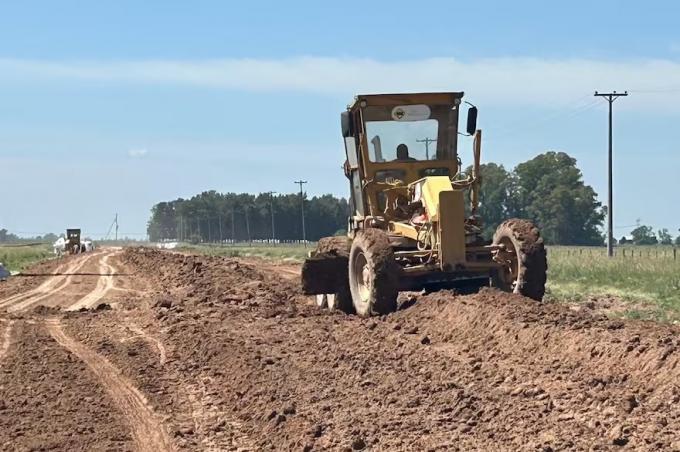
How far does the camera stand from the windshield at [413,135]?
16.3m

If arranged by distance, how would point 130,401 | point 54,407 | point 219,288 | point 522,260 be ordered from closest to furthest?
1. point 54,407
2. point 130,401
3. point 522,260
4. point 219,288

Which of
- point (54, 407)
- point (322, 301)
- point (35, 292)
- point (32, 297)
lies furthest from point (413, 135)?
point (35, 292)

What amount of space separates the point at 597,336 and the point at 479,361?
3.93 ft

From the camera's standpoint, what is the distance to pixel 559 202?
10356 cm

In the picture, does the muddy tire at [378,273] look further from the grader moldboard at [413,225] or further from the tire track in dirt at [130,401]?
the tire track in dirt at [130,401]

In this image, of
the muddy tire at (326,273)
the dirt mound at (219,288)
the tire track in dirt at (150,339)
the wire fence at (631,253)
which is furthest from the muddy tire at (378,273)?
the wire fence at (631,253)

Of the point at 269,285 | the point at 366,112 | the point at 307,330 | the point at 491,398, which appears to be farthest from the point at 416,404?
the point at 269,285

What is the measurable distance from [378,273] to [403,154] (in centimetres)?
275

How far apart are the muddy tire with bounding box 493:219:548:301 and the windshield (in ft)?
6.18

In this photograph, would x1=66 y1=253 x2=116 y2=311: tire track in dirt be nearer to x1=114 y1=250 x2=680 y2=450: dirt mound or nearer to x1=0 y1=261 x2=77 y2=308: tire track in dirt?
x1=0 y1=261 x2=77 y2=308: tire track in dirt

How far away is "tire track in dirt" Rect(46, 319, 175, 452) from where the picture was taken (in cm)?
845

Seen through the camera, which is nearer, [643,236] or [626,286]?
[626,286]

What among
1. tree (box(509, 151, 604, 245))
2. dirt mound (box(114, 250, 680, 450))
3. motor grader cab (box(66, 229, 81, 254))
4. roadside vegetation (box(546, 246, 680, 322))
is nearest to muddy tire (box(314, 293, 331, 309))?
dirt mound (box(114, 250, 680, 450))

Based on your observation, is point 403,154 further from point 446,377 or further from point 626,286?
point 626,286
